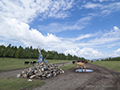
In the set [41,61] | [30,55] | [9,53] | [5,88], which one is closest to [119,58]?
[41,61]

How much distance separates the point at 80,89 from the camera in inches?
306

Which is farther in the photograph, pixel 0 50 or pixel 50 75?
pixel 0 50

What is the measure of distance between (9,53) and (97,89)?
2534 inches

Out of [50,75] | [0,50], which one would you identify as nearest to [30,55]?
[0,50]

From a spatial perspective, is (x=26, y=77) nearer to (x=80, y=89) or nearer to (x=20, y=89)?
(x=20, y=89)

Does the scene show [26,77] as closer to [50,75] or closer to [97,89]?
[50,75]

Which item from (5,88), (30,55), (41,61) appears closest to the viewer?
(5,88)

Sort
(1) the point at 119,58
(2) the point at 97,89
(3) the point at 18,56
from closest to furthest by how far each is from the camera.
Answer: (2) the point at 97,89, (1) the point at 119,58, (3) the point at 18,56

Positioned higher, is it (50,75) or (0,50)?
(0,50)

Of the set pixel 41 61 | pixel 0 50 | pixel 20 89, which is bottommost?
pixel 20 89

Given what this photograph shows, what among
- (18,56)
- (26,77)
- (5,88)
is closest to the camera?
(5,88)

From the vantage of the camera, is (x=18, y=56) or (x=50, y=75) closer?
(x=50, y=75)

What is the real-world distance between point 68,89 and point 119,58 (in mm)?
55215

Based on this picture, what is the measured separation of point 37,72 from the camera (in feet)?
43.8
